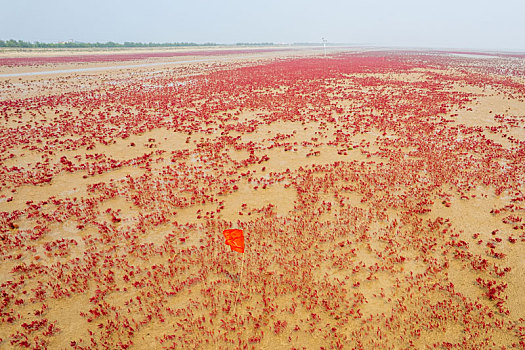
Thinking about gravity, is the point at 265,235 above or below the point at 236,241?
below

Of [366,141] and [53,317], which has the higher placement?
[366,141]

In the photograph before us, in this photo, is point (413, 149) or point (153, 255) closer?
point (153, 255)

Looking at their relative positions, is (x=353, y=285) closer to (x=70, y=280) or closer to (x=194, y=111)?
(x=70, y=280)

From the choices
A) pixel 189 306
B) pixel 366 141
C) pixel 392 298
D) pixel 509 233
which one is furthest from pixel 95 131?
pixel 509 233

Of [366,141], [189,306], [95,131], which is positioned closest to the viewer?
[189,306]

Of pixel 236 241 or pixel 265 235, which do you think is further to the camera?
pixel 265 235

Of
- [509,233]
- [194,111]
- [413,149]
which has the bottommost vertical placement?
[509,233]

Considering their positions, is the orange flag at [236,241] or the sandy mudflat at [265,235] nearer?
the sandy mudflat at [265,235]

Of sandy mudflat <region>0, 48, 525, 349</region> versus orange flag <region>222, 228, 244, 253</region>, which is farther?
orange flag <region>222, 228, 244, 253</region>
